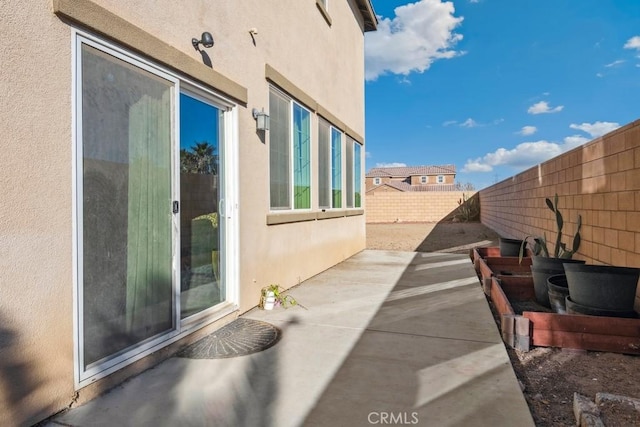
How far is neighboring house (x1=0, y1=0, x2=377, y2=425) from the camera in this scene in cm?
216

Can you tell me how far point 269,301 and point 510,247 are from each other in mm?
4909

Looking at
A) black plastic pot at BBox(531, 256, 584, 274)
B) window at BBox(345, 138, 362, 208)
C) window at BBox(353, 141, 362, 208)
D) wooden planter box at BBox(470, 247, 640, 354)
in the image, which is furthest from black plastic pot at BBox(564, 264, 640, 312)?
window at BBox(353, 141, 362, 208)

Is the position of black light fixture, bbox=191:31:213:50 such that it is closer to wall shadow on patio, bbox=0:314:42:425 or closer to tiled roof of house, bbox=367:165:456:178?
wall shadow on patio, bbox=0:314:42:425

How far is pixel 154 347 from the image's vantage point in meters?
3.06

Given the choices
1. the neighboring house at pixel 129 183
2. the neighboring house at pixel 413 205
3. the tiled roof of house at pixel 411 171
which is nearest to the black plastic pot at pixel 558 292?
the neighboring house at pixel 129 183

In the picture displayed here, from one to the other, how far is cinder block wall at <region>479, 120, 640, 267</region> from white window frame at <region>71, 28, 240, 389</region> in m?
3.97

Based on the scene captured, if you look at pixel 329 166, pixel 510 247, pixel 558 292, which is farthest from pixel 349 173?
pixel 558 292

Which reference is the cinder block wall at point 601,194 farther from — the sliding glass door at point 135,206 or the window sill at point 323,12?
the window sill at point 323,12

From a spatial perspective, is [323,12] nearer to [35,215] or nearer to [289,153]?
[289,153]

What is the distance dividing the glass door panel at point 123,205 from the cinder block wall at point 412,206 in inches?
886

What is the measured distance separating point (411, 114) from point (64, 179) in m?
35.3

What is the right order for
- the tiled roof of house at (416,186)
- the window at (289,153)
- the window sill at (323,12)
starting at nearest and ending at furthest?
1. the window at (289,153)
2. the window sill at (323,12)
3. the tiled roof of house at (416,186)

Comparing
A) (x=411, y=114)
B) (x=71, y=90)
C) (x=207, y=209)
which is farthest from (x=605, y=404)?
(x=411, y=114)

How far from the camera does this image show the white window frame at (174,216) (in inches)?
96.5
